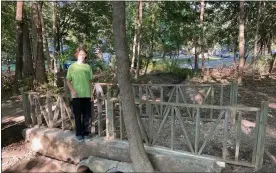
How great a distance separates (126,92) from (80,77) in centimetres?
121

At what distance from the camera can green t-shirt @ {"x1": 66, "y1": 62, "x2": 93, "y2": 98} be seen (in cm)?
438

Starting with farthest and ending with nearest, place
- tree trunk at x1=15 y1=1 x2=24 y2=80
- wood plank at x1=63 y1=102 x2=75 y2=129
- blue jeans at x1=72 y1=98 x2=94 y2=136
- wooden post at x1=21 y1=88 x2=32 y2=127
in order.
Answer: tree trunk at x1=15 y1=1 x2=24 y2=80 → wooden post at x1=21 y1=88 x2=32 y2=127 → wood plank at x1=63 y1=102 x2=75 y2=129 → blue jeans at x1=72 y1=98 x2=94 y2=136

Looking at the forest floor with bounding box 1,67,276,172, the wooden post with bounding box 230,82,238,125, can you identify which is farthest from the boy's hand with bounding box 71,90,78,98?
the wooden post with bounding box 230,82,238,125

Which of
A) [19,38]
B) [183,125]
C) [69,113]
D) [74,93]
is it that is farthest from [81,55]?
[19,38]

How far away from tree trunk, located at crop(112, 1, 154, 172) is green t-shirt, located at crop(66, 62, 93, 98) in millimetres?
1089

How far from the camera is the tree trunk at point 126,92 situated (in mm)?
→ 3354

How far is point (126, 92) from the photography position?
3531 mm

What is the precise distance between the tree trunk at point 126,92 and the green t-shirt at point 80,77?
1.09 metres

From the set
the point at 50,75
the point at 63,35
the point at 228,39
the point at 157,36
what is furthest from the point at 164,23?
the point at 63,35

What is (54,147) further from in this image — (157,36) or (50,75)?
(157,36)

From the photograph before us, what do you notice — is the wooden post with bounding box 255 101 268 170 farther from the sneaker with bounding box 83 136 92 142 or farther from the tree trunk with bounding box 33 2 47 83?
the tree trunk with bounding box 33 2 47 83

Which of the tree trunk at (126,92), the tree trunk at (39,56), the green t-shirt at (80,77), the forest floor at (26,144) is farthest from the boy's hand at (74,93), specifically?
the tree trunk at (39,56)

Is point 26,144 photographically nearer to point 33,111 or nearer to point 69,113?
point 33,111

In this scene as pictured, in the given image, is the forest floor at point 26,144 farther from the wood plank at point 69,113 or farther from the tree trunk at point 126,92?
the tree trunk at point 126,92
